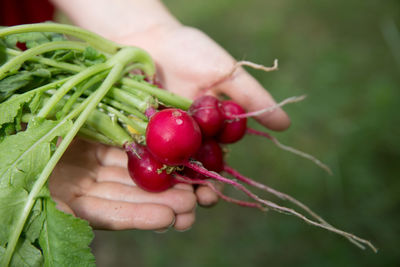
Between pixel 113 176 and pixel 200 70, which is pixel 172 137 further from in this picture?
pixel 200 70

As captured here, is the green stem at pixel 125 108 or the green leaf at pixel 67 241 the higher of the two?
the green stem at pixel 125 108

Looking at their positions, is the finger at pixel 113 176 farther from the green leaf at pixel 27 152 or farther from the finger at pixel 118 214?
the green leaf at pixel 27 152

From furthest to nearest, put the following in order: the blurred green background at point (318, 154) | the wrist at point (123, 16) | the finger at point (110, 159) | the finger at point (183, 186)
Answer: the blurred green background at point (318, 154) → the wrist at point (123, 16) → the finger at point (110, 159) → the finger at point (183, 186)

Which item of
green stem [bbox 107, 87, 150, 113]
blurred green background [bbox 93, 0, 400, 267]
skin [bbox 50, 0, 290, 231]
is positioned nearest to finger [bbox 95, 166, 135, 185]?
skin [bbox 50, 0, 290, 231]

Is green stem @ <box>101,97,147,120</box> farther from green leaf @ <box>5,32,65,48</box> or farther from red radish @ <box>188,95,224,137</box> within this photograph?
green leaf @ <box>5,32,65,48</box>

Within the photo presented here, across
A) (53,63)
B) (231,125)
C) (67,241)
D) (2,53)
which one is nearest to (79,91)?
(53,63)

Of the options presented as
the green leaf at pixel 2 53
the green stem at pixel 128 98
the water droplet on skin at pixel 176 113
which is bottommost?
the green stem at pixel 128 98

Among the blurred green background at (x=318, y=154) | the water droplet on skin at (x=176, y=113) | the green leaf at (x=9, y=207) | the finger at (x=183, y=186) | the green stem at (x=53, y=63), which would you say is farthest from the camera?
the blurred green background at (x=318, y=154)

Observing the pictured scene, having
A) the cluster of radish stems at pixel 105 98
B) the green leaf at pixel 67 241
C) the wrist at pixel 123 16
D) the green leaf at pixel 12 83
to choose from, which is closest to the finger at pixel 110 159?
the cluster of radish stems at pixel 105 98
